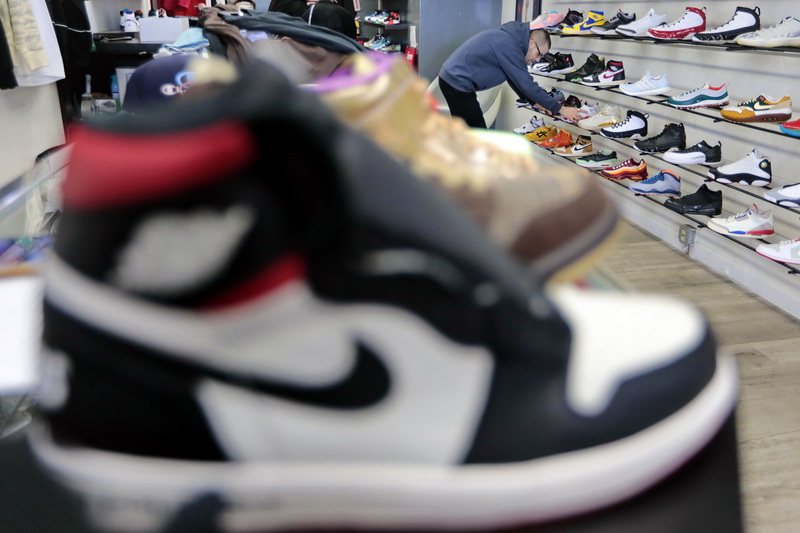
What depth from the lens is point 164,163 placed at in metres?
0.29

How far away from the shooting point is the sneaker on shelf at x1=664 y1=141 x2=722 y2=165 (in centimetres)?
263

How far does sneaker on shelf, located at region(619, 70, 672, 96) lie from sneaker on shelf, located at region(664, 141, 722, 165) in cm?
41

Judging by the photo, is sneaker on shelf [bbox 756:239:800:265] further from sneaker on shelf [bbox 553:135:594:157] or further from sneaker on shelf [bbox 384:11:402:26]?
sneaker on shelf [bbox 384:11:402:26]

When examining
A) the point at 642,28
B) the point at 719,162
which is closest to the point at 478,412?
the point at 719,162

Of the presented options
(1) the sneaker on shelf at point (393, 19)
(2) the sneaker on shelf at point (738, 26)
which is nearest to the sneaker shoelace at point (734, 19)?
(2) the sneaker on shelf at point (738, 26)

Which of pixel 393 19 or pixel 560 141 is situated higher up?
pixel 393 19

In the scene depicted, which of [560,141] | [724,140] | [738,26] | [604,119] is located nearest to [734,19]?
[738,26]

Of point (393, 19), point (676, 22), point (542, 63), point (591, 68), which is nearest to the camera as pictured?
point (676, 22)

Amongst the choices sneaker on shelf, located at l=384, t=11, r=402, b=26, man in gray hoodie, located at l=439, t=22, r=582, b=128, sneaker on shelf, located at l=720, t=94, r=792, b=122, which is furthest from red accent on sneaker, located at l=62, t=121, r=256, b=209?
sneaker on shelf, located at l=384, t=11, r=402, b=26

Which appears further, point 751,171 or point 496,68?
point 496,68

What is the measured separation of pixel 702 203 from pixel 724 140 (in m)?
0.35

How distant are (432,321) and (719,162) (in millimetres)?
2783

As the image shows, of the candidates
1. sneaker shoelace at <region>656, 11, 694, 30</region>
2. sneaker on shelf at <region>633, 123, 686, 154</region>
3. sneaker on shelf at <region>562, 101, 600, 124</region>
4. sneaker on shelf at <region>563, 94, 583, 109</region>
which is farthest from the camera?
sneaker on shelf at <region>563, 94, 583, 109</region>

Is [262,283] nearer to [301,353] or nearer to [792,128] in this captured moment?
[301,353]
